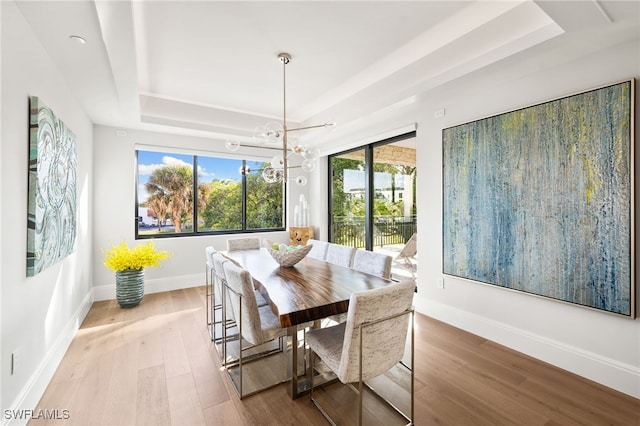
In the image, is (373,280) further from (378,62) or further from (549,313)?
(378,62)

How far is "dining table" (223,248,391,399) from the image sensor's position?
5.55 feet

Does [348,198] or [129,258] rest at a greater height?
[348,198]

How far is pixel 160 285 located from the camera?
4.34m

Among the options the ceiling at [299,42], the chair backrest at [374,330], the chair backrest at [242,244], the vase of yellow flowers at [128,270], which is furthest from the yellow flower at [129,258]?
the chair backrest at [374,330]

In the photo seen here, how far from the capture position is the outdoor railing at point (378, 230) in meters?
3.89

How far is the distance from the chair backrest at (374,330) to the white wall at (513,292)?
1618 millimetres

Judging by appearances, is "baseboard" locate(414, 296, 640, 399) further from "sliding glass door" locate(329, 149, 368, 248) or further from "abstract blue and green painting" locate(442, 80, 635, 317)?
Result: "sliding glass door" locate(329, 149, 368, 248)

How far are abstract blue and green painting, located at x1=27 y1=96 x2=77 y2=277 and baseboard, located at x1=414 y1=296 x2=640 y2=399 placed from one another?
3.57 m

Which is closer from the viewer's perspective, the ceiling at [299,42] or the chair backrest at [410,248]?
the ceiling at [299,42]

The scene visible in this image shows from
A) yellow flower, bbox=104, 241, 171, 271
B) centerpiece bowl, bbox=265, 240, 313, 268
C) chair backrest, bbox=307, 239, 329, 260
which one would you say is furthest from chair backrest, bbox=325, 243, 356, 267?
yellow flower, bbox=104, 241, 171, 271

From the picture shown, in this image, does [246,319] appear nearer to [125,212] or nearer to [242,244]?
[242,244]

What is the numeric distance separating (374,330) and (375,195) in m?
3.02

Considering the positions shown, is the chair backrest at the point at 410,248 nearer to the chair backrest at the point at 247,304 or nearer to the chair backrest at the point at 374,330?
the chair backrest at the point at 374,330

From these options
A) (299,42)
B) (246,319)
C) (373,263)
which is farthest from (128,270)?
(299,42)
